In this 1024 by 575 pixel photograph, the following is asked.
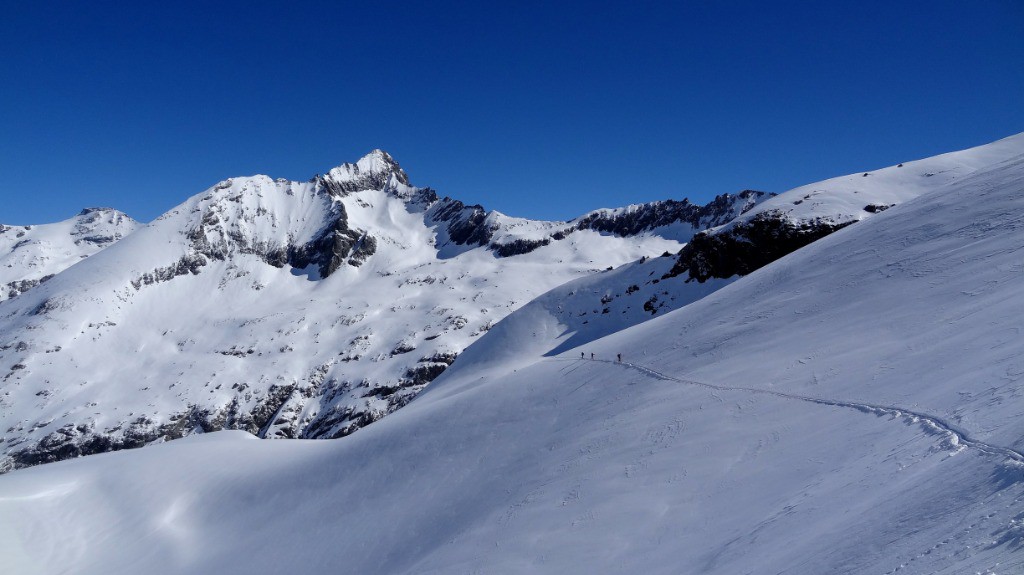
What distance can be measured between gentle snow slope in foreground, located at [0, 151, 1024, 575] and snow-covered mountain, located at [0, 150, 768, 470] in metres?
66.7

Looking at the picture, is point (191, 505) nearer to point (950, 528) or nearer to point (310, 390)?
point (950, 528)

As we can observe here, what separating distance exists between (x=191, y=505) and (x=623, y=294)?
58.5 m

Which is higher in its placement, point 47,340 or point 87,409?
point 47,340

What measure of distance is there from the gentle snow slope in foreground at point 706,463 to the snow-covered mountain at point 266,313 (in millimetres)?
66690

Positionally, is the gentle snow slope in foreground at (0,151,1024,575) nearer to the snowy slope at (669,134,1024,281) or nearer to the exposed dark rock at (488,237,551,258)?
the snowy slope at (669,134,1024,281)

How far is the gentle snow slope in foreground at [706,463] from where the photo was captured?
9570 mm

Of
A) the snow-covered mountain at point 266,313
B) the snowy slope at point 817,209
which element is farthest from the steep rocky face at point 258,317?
the snowy slope at point 817,209

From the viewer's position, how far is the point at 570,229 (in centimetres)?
18950

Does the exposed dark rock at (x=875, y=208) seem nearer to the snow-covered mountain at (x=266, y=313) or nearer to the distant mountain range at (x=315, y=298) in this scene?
the distant mountain range at (x=315, y=298)

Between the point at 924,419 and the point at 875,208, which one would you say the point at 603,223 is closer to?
the point at 875,208

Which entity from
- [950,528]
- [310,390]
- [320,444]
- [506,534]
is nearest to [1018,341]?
[950,528]

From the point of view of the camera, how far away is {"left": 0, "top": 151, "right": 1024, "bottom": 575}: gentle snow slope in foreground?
957 cm

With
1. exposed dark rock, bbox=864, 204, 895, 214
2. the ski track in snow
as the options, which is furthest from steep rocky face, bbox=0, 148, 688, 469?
the ski track in snow

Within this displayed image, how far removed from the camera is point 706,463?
15828mm
